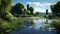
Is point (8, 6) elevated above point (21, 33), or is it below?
above

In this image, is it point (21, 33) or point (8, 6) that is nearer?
point (21, 33)

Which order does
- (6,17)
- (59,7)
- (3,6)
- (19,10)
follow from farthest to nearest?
(19,10) < (59,7) < (3,6) < (6,17)

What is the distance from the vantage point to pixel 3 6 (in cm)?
3123

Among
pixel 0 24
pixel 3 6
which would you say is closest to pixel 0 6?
pixel 3 6

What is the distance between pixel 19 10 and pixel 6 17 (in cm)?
5359

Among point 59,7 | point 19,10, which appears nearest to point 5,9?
point 59,7

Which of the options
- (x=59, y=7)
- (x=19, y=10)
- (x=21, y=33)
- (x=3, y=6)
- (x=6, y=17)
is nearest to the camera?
(x=21, y=33)

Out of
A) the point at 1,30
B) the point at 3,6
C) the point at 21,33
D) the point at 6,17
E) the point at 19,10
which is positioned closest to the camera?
the point at 1,30

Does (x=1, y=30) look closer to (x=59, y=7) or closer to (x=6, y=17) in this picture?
(x=6, y=17)

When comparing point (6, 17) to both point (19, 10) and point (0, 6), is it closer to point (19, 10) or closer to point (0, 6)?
point (0, 6)

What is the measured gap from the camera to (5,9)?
105 feet

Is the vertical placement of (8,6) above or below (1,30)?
above

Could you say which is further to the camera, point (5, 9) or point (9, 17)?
point (5, 9)

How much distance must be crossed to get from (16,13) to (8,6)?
5067 cm
